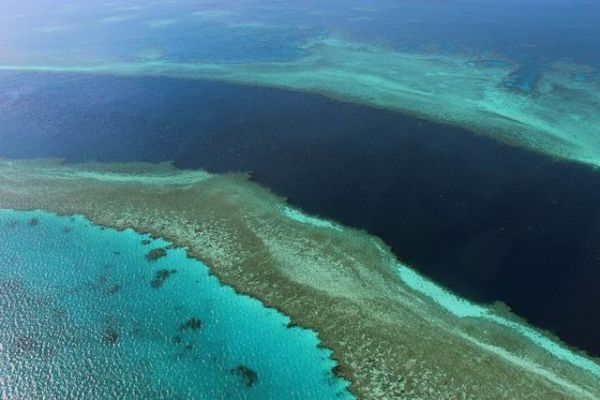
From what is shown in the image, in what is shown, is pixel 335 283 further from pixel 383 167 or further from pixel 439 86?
pixel 439 86

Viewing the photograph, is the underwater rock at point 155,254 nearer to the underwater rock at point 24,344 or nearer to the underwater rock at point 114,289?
the underwater rock at point 114,289

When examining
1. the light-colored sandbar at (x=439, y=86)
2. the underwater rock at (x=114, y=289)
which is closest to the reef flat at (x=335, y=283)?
the underwater rock at (x=114, y=289)

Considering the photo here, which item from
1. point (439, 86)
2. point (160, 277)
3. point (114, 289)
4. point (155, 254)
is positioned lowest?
point (114, 289)

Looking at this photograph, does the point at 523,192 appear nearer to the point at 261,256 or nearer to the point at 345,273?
the point at 345,273

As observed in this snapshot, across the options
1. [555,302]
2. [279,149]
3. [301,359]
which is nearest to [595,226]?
[555,302]

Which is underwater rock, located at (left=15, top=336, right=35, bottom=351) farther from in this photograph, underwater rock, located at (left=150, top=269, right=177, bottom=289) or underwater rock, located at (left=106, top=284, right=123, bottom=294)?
underwater rock, located at (left=150, top=269, right=177, bottom=289)

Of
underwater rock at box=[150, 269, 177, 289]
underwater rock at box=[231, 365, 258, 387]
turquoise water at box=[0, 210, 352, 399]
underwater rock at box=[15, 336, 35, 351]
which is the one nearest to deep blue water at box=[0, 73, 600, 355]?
turquoise water at box=[0, 210, 352, 399]

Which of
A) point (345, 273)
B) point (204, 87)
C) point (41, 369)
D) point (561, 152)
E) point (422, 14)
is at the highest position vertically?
point (422, 14)

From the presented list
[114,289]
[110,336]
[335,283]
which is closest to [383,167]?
[335,283]
